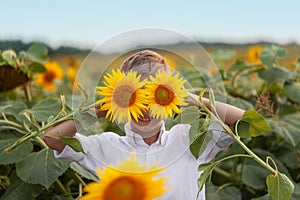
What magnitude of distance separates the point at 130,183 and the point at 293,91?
0.60m

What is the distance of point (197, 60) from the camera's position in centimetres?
95

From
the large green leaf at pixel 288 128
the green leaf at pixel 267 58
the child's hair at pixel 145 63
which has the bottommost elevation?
the large green leaf at pixel 288 128

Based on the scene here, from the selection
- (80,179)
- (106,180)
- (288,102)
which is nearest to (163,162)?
(106,180)

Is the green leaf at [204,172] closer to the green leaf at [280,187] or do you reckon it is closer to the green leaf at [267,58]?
the green leaf at [280,187]

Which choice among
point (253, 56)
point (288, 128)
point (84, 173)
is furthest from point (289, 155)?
point (253, 56)

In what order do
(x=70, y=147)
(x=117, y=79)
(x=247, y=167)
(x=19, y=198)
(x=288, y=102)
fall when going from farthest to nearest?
(x=288, y=102)
(x=247, y=167)
(x=19, y=198)
(x=70, y=147)
(x=117, y=79)

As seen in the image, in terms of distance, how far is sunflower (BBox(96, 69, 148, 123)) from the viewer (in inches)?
32.3

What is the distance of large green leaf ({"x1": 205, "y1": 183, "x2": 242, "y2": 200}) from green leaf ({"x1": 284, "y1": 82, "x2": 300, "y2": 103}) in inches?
10.2

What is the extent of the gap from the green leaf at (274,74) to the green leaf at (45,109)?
50 cm

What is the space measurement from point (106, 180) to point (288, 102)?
0.72 meters

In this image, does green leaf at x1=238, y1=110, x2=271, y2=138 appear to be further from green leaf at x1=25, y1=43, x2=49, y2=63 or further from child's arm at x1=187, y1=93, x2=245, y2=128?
green leaf at x1=25, y1=43, x2=49, y2=63

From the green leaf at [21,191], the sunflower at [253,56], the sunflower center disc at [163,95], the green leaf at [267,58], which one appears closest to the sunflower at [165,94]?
the sunflower center disc at [163,95]

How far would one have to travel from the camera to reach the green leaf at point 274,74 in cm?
142

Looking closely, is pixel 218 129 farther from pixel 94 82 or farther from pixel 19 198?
pixel 19 198
